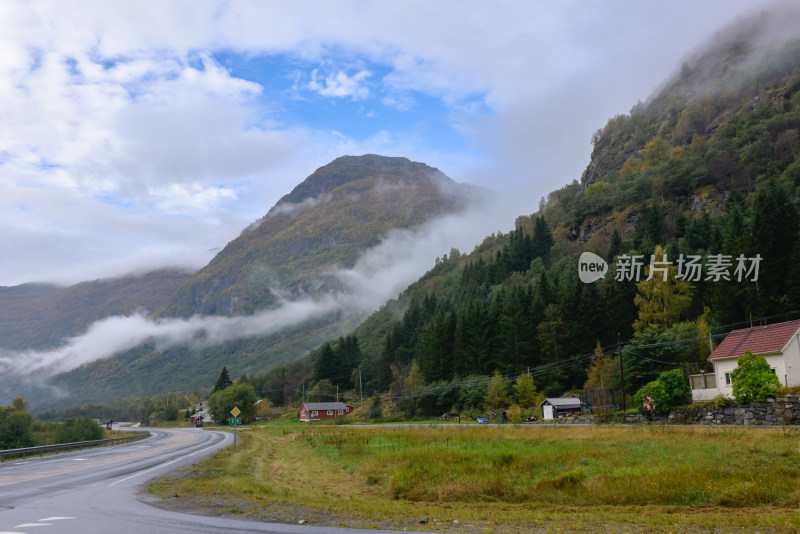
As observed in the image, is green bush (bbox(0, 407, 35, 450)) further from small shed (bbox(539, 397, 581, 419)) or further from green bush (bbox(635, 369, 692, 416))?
green bush (bbox(635, 369, 692, 416))

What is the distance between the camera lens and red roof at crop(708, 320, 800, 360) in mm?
42781

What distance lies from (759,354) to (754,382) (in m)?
6.91

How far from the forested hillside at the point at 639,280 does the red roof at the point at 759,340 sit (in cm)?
737

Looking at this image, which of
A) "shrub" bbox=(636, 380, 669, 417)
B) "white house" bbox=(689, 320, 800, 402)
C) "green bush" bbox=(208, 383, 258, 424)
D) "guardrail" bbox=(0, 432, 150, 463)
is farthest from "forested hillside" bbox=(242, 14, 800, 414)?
"guardrail" bbox=(0, 432, 150, 463)

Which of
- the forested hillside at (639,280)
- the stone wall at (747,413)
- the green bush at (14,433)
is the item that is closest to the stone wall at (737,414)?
the stone wall at (747,413)

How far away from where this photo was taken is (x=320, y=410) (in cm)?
12019

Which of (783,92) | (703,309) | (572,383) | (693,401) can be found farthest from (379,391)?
(783,92)

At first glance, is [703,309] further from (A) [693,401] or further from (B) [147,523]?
(B) [147,523]

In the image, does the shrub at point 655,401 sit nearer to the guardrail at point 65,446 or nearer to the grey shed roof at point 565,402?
the grey shed roof at point 565,402

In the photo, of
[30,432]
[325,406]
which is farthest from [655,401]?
[325,406]

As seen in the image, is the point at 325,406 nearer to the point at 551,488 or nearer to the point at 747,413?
the point at 747,413

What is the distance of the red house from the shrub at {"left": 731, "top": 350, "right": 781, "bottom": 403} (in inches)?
3651

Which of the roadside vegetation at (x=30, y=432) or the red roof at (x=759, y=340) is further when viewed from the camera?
the roadside vegetation at (x=30, y=432)

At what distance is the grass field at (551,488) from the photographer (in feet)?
43.7
